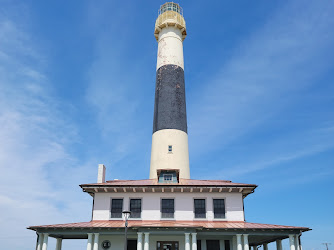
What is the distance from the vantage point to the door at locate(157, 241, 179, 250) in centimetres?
2436

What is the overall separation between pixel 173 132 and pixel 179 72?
26.3 feet

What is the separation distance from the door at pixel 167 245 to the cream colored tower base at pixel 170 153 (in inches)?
382

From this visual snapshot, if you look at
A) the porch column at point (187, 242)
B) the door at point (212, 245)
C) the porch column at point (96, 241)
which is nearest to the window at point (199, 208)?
the door at point (212, 245)

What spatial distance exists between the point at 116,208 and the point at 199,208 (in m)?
6.70

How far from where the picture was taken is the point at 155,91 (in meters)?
38.3

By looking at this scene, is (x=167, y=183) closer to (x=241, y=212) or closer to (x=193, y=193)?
(x=193, y=193)

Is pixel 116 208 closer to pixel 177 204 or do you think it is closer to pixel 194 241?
pixel 177 204

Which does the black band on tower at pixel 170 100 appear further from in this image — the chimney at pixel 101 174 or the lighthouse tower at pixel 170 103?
the chimney at pixel 101 174

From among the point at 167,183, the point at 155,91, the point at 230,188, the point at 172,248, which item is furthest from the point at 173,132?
the point at 172,248

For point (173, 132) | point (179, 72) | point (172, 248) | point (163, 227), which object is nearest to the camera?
point (163, 227)

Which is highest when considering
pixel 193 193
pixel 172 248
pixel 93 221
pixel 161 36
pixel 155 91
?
pixel 161 36

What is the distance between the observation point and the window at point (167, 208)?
82.7 feet

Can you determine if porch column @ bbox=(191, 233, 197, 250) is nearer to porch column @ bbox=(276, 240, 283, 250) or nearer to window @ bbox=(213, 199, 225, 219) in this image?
window @ bbox=(213, 199, 225, 219)

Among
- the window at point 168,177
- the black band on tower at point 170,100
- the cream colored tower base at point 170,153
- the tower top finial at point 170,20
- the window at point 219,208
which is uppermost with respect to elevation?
the tower top finial at point 170,20
